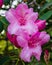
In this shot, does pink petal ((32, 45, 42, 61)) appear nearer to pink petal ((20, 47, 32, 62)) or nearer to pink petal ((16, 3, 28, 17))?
pink petal ((20, 47, 32, 62))

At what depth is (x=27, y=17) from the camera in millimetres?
1415

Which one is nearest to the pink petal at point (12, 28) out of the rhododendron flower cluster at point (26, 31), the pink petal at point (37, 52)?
the rhododendron flower cluster at point (26, 31)

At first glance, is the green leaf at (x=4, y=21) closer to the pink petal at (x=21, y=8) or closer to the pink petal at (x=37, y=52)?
the pink petal at (x=21, y=8)

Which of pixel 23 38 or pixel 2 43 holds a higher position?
pixel 23 38

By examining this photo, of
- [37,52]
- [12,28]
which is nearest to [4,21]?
[12,28]

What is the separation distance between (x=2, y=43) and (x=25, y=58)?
1988mm

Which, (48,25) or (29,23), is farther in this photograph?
(48,25)

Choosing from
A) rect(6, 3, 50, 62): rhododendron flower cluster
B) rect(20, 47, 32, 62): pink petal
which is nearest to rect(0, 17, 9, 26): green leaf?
rect(6, 3, 50, 62): rhododendron flower cluster

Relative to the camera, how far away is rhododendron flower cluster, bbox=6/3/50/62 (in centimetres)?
135

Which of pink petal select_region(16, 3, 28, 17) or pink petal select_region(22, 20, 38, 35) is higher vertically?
pink petal select_region(16, 3, 28, 17)

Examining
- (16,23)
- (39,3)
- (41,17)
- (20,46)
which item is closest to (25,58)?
(20,46)

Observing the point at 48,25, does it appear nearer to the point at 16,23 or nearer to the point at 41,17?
the point at 41,17

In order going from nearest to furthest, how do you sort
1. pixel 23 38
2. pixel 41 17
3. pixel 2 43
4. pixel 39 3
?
pixel 23 38 < pixel 41 17 < pixel 39 3 < pixel 2 43

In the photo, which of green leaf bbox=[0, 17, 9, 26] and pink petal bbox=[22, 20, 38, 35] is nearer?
pink petal bbox=[22, 20, 38, 35]
